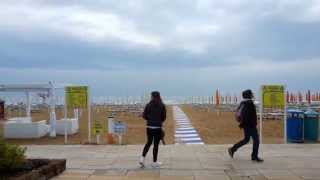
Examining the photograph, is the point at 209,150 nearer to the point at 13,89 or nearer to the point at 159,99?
the point at 159,99

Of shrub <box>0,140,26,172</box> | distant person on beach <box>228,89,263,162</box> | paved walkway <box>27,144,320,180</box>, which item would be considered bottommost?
paved walkway <box>27,144,320,180</box>

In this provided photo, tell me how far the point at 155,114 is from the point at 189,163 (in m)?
1.63

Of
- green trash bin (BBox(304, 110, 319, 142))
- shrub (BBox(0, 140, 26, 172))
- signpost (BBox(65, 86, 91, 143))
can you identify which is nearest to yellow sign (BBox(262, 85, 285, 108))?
green trash bin (BBox(304, 110, 319, 142))

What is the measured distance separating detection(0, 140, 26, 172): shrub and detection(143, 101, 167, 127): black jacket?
330cm

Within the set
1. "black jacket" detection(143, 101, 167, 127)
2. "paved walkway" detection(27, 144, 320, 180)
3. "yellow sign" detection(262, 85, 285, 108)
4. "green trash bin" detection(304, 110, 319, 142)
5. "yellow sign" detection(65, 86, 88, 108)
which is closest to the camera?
"paved walkway" detection(27, 144, 320, 180)

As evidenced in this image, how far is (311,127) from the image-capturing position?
66.6ft

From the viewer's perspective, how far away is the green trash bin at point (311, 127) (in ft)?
66.6

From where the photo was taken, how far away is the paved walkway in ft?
42.0

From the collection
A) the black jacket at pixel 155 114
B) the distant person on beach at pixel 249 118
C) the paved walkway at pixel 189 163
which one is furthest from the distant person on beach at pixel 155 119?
the distant person on beach at pixel 249 118

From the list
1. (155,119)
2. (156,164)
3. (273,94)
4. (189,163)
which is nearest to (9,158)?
(155,119)

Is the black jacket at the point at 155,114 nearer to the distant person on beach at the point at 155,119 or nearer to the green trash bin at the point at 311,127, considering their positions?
the distant person on beach at the point at 155,119

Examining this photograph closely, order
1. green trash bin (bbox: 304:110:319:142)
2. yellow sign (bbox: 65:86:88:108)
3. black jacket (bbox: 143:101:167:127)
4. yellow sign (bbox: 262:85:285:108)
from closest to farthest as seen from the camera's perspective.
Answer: black jacket (bbox: 143:101:167:127)
green trash bin (bbox: 304:110:319:142)
yellow sign (bbox: 262:85:285:108)
yellow sign (bbox: 65:86:88:108)

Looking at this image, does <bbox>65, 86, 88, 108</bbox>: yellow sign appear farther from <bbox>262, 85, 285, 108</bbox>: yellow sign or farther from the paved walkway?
<bbox>262, 85, 285, 108</bbox>: yellow sign

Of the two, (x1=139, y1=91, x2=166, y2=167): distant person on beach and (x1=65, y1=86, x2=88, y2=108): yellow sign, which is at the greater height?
(x1=65, y1=86, x2=88, y2=108): yellow sign
